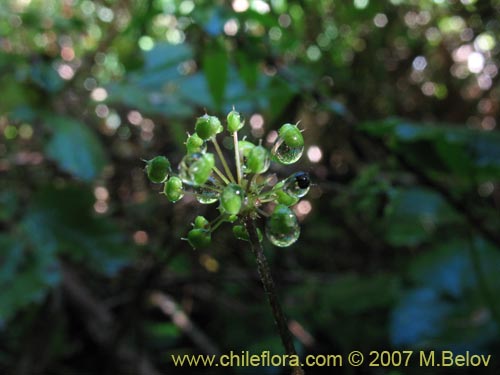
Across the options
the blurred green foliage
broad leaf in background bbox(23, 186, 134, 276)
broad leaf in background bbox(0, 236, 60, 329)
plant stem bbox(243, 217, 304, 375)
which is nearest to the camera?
plant stem bbox(243, 217, 304, 375)

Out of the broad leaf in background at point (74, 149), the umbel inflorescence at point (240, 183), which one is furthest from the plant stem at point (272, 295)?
the broad leaf in background at point (74, 149)

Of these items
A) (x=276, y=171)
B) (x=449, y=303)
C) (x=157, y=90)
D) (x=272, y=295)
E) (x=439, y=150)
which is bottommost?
(x=272, y=295)

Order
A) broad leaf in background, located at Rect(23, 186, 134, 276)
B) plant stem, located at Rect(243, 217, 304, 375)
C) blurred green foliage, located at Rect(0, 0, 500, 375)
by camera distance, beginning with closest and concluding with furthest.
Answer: plant stem, located at Rect(243, 217, 304, 375), blurred green foliage, located at Rect(0, 0, 500, 375), broad leaf in background, located at Rect(23, 186, 134, 276)

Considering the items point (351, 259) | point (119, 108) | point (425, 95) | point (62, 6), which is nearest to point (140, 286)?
point (351, 259)

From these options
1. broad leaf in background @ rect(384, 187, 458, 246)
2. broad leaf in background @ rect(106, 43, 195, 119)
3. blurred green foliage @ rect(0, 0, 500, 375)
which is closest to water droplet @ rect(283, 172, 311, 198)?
blurred green foliage @ rect(0, 0, 500, 375)

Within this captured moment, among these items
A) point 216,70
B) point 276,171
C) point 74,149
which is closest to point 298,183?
point 216,70

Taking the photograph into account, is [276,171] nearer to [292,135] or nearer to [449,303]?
[449,303]

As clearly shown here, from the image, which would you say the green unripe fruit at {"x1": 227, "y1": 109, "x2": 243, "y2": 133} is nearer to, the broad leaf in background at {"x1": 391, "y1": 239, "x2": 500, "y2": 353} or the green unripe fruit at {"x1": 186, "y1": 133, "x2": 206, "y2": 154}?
the green unripe fruit at {"x1": 186, "y1": 133, "x2": 206, "y2": 154}
